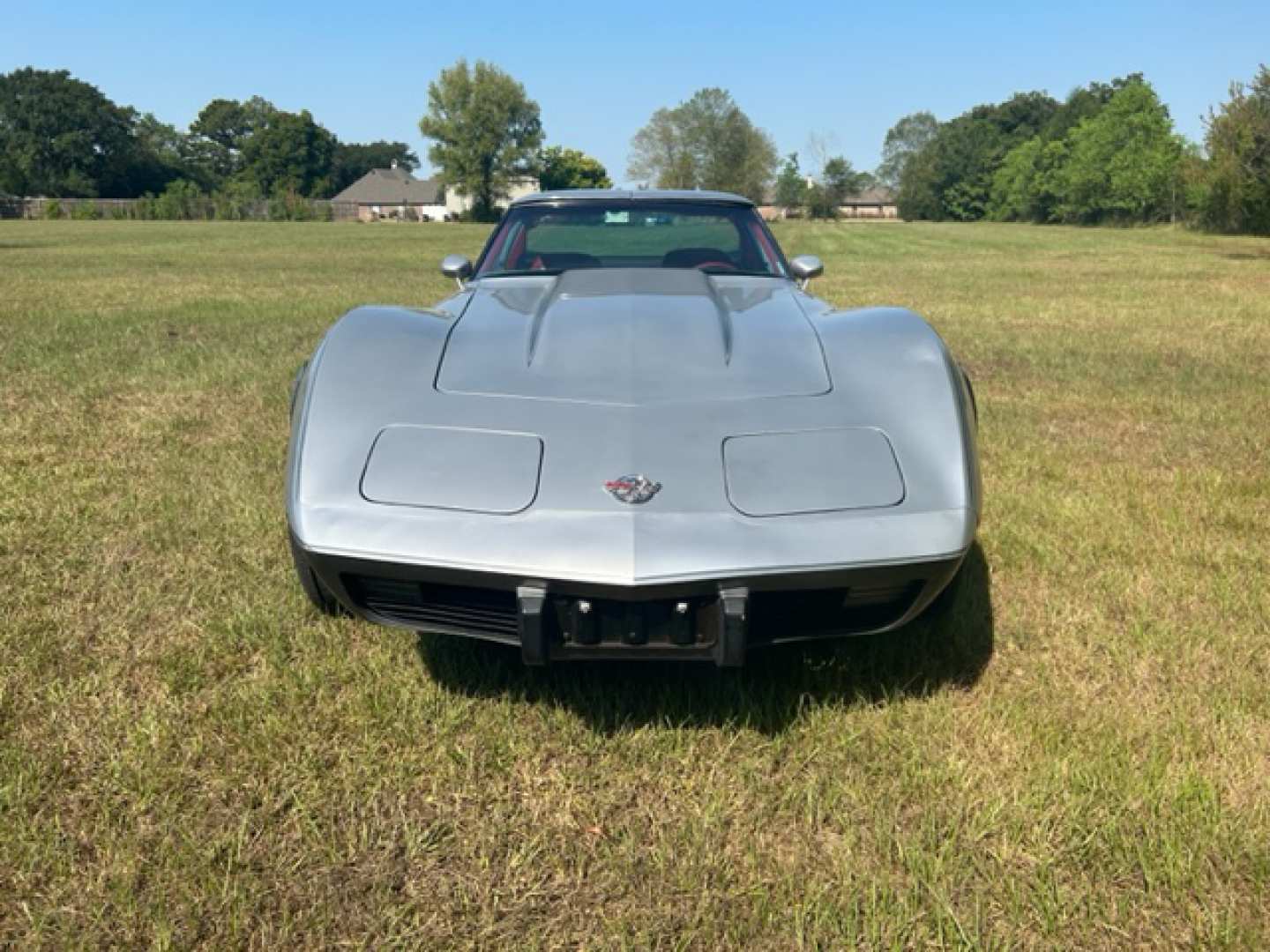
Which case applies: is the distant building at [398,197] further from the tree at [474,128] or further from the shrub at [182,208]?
the shrub at [182,208]

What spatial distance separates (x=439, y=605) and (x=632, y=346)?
2.58 ft

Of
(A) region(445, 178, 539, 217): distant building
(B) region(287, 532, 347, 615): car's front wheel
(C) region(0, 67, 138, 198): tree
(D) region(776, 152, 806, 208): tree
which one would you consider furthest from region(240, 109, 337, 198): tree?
(B) region(287, 532, 347, 615): car's front wheel

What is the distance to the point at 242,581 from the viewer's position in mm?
2740

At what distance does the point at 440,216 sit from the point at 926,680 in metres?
97.5

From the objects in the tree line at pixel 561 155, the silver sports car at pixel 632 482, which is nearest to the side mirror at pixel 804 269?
the silver sports car at pixel 632 482

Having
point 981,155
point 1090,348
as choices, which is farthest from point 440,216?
point 1090,348

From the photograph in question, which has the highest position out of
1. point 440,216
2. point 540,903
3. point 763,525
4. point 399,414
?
point 440,216

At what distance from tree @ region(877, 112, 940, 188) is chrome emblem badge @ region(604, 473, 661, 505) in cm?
12089

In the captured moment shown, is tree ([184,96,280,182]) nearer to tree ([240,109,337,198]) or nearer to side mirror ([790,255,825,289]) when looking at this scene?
tree ([240,109,337,198])

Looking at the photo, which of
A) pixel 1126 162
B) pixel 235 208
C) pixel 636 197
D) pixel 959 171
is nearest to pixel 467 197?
pixel 235 208

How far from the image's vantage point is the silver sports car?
5.70 feet

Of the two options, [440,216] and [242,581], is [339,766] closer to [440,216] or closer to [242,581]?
[242,581]

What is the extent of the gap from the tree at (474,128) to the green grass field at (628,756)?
74.8 meters

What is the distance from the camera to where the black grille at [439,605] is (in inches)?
72.2
